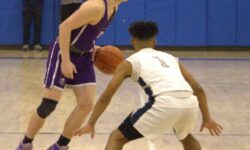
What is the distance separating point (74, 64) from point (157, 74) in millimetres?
981

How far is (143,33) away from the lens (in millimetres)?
3184

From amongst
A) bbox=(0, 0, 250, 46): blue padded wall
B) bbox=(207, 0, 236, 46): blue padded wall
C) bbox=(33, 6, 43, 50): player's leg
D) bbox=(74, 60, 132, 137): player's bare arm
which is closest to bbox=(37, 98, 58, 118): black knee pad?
bbox=(74, 60, 132, 137): player's bare arm

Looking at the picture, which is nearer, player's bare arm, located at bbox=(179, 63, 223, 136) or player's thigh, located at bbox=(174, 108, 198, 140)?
player's thigh, located at bbox=(174, 108, 198, 140)

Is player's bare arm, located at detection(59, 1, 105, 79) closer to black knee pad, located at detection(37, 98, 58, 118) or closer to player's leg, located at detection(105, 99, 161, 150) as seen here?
black knee pad, located at detection(37, 98, 58, 118)

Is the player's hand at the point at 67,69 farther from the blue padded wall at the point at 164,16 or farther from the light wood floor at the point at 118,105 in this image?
the blue padded wall at the point at 164,16

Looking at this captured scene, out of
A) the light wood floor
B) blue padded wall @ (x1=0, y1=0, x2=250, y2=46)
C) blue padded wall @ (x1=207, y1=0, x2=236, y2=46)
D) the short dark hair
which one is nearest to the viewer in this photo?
the short dark hair

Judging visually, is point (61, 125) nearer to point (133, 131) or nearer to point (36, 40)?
point (133, 131)

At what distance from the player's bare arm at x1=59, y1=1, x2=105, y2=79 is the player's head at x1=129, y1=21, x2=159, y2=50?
0.42 meters

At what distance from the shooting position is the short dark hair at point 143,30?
3.17 m

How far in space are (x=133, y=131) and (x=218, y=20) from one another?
371 inches

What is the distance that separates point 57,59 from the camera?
3797 millimetres

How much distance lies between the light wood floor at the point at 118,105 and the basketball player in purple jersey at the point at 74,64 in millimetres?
397

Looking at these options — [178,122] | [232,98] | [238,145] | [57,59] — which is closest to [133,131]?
[178,122]

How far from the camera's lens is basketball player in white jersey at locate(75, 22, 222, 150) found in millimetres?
2965
